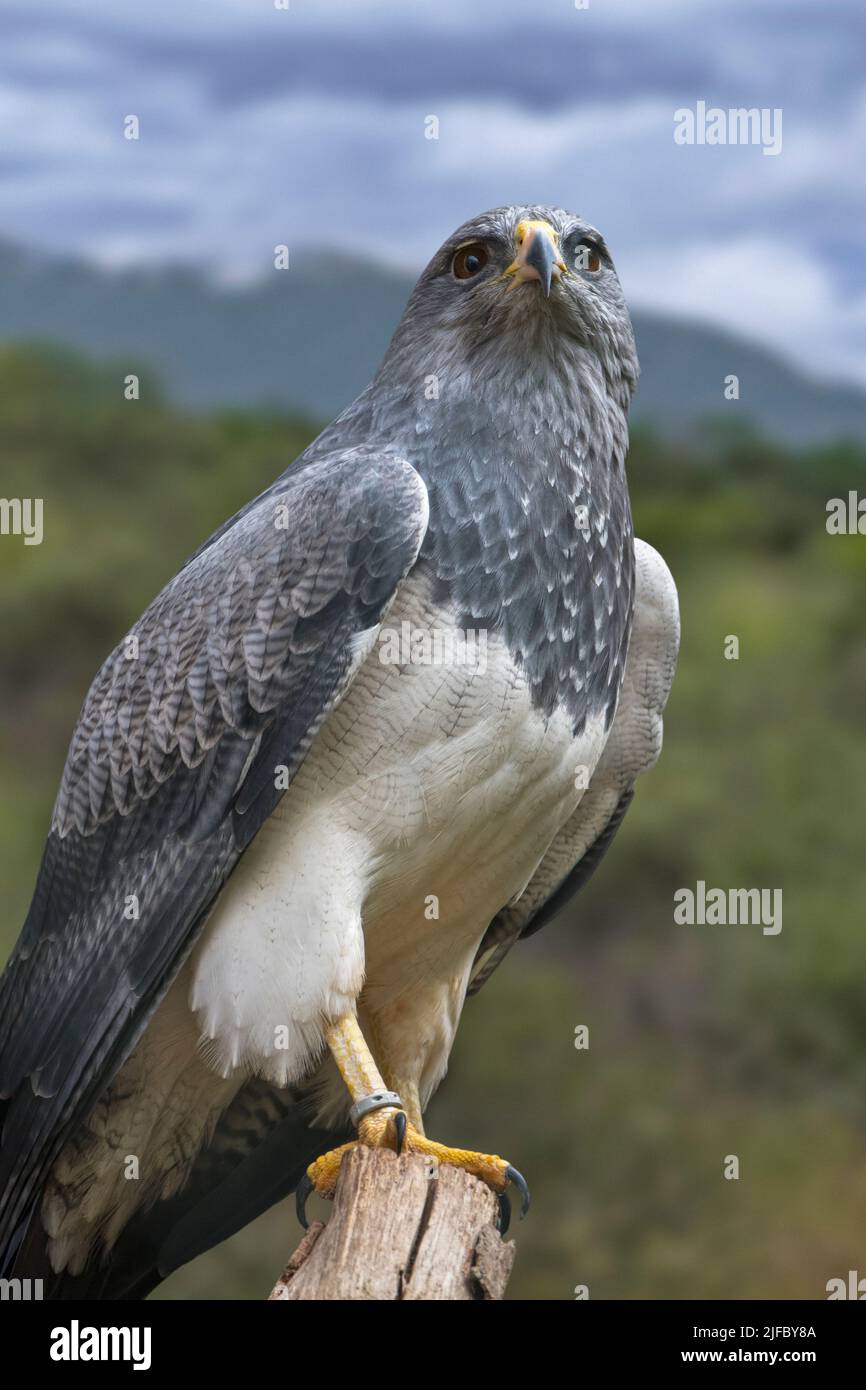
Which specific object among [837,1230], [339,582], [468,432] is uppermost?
[468,432]

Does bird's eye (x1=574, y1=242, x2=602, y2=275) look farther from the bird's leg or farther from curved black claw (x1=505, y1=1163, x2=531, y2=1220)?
curved black claw (x1=505, y1=1163, x2=531, y2=1220)

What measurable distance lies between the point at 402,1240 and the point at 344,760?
936mm

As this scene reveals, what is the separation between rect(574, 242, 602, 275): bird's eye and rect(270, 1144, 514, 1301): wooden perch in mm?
1958

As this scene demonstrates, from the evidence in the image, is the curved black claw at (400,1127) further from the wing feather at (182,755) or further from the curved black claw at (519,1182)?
the wing feather at (182,755)

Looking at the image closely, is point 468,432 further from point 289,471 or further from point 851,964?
point 851,964

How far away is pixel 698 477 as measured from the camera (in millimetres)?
19141

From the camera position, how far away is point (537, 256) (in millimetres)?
3441

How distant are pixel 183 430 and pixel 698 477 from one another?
6391 millimetres

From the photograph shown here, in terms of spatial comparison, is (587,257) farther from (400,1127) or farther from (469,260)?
(400,1127)

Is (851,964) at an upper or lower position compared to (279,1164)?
upper

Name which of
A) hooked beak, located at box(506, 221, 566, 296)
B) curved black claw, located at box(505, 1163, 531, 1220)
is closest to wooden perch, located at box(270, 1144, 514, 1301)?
curved black claw, located at box(505, 1163, 531, 1220)

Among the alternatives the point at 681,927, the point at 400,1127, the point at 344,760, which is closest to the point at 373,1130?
the point at 400,1127

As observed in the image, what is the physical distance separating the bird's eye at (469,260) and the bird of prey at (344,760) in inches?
0.4

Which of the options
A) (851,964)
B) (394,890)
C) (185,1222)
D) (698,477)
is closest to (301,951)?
(394,890)
